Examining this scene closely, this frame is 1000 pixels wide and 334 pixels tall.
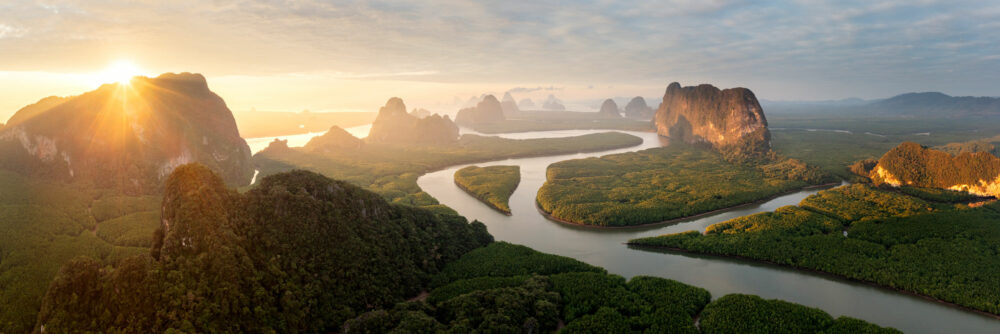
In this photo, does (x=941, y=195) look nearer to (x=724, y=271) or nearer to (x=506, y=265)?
(x=724, y=271)

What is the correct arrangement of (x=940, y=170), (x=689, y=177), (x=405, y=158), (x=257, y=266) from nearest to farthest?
1. (x=257, y=266)
2. (x=940, y=170)
3. (x=689, y=177)
4. (x=405, y=158)

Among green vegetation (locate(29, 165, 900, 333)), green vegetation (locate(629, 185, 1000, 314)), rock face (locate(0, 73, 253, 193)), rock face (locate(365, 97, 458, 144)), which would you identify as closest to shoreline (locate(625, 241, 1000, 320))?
green vegetation (locate(629, 185, 1000, 314))

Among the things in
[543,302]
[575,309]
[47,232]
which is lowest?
[575,309]

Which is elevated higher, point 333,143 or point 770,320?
point 333,143

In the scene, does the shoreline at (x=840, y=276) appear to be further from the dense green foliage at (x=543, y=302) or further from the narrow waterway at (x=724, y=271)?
the dense green foliage at (x=543, y=302)

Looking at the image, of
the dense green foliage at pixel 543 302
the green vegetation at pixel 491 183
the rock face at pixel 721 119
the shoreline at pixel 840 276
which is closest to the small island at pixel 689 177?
the rock face at pixel 721 119

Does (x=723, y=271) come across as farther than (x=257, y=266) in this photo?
Yes

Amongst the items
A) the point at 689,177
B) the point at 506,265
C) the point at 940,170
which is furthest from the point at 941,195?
the point at 506,265

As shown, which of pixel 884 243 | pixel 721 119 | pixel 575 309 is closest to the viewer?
pixel 575 309
